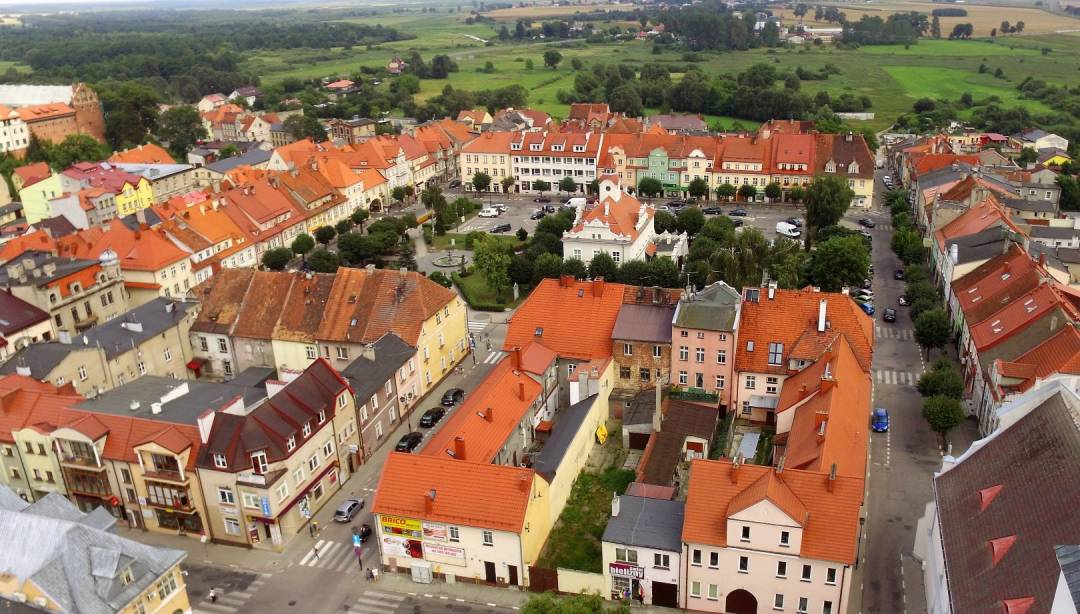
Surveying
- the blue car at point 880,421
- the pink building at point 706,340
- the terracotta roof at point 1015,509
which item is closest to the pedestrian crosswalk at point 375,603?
the pink building at point 706,340

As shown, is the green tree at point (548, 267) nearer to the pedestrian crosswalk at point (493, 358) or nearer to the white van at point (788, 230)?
the pedestrian crosswalk at point (493, 358)

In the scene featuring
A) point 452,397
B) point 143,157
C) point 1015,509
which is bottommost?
point 452,397

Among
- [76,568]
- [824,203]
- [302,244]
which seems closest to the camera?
[76,568]

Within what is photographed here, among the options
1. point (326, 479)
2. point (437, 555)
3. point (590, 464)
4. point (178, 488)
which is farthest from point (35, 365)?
point (590, 464)

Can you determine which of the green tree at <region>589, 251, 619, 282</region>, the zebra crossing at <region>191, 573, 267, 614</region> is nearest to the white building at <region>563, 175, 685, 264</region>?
the green tree at <region>589, 251, 619, 282</region>

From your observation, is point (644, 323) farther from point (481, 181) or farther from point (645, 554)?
point (481, 181)

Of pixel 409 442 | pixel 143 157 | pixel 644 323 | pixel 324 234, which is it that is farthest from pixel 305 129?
pixel 644 323
